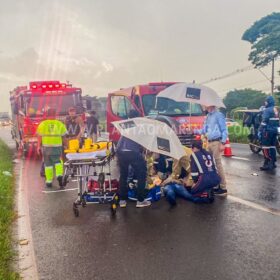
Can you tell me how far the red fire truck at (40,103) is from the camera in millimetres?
14531

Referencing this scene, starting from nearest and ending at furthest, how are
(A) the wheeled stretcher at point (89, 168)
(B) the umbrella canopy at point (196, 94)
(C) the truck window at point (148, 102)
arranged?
(A) the wheeled stretcher at point (89, 168) < (B) the umbrella canopy at point (196, 94) < (C) the truck window at point (148, 102)

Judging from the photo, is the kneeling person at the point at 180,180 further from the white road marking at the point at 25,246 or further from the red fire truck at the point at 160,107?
the red fire truck at the point at 160,107

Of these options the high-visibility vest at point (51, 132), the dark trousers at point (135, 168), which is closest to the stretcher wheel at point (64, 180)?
the high-visibility vest at point (51, 132)

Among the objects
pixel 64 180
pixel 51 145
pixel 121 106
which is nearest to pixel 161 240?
pixel 64 180

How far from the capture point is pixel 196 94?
777 cm

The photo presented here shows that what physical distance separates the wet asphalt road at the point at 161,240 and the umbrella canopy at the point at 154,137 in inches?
43.3

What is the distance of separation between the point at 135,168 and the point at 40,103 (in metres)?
9.58

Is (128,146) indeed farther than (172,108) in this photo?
No

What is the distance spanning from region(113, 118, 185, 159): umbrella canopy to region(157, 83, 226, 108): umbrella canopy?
1769 mm

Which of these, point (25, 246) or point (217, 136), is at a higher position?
point (217, 136)

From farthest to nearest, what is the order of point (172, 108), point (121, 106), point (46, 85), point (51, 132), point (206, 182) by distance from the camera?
point (46, 85)
point (121, 106)
point (172, 108)
point (51, 132)
point (206, 182)

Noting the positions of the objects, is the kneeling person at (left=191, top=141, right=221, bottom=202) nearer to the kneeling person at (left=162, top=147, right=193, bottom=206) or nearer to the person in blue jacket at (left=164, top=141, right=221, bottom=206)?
the person in blue jacket at (left=164, top=141, right=221, bottom=206)

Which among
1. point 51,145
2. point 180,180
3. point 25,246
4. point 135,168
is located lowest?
point 25,246

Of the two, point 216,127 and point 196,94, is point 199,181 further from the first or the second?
point 196,94
